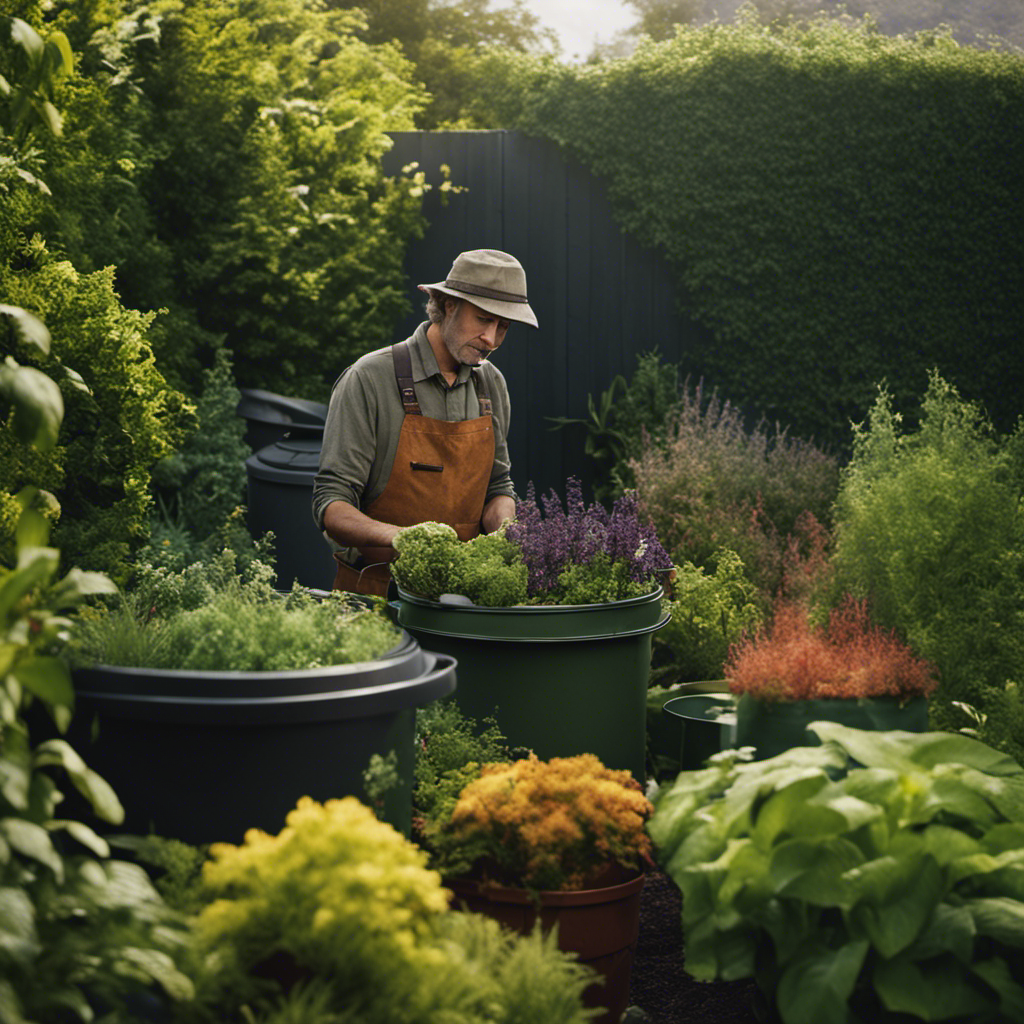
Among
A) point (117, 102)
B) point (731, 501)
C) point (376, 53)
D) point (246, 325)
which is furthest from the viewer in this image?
point (376, 53)

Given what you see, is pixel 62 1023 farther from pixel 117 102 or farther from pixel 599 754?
pixel 117 102

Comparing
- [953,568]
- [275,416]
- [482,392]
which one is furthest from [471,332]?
[275,416]

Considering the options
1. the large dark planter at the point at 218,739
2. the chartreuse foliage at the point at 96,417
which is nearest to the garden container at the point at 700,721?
the large dark planter at the point at 218,739

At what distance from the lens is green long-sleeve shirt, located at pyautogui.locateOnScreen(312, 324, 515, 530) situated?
3.04 meters

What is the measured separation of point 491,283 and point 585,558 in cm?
94

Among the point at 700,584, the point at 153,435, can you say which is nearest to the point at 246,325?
the point at 153,435

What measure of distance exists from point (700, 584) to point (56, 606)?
262 centimetres

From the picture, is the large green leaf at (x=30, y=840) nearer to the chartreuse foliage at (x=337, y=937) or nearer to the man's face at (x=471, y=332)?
the chartreuse foliage at (x=337, y=937)

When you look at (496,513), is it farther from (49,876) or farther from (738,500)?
(738,500)

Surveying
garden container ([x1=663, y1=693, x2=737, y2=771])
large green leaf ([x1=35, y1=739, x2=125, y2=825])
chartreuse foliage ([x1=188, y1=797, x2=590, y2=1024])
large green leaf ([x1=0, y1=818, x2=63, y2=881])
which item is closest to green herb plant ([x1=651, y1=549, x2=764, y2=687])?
garden container ([x1=663, y1=693, x2=737, y2=771])

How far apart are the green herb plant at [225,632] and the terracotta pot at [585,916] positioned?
1.61ft

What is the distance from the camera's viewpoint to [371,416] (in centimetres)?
308

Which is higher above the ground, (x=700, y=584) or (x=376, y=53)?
(x=376, y=53)

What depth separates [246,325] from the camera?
665cm
